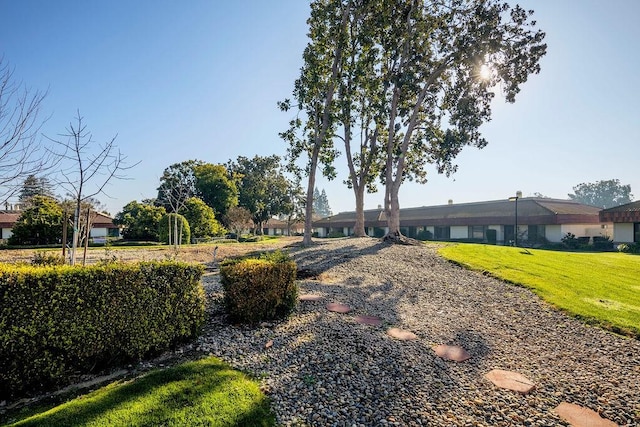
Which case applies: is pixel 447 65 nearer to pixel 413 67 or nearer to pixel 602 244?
pixel 413 67

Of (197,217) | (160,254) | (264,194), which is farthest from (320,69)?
(264,194)

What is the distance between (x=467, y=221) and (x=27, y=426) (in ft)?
106

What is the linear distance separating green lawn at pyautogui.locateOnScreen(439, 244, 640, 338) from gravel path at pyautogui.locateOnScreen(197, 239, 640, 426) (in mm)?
490

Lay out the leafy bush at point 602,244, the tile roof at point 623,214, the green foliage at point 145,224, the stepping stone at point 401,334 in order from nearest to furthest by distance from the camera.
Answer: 1. the stepping stone at point 401,334
2. the tile roof at point 623,214
3. the leafy bush at point 602,244
4. the green foliage at point 145,224

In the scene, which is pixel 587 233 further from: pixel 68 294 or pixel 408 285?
pixel 68 294

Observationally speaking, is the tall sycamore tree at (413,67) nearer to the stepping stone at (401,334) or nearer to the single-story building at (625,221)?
the stepping stone at (401,334)

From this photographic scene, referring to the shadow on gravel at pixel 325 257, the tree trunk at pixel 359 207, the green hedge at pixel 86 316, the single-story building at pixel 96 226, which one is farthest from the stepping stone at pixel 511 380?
the single-story building at pixel 96 226

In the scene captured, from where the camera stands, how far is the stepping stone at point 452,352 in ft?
14.3

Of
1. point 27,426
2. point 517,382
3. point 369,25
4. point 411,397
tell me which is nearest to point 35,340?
point 27,426

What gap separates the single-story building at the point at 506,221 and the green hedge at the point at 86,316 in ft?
82.3

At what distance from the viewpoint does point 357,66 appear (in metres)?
17.1

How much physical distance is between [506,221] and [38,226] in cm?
3818

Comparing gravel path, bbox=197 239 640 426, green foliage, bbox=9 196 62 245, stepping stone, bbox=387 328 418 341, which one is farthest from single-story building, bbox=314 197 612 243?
green foliage, bbox=9 196 62 245

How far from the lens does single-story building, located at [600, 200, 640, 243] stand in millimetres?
23953
